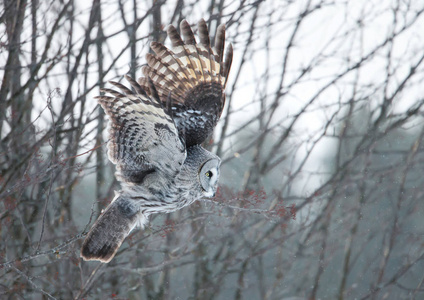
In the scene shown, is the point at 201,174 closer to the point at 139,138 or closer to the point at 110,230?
the point at 139,138

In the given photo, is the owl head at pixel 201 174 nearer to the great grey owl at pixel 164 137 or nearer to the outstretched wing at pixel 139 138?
the great grey owl at pixel 164 137

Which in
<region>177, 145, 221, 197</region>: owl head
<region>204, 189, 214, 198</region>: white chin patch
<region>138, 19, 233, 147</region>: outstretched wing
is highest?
<region>138, 19, 233, 147</region>: outstretched wing

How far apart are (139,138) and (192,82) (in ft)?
2.47

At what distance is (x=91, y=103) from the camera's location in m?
5.18

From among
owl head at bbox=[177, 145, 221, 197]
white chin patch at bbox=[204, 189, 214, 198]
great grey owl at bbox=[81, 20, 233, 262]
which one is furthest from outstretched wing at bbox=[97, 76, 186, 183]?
white chin patch at bbox=[204, 189, 214, 198]

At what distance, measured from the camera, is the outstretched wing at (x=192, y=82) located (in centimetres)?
372

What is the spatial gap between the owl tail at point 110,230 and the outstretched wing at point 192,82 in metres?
0.67

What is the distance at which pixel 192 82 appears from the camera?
12.8 ft

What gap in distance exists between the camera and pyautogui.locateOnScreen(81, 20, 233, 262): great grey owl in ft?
10.8

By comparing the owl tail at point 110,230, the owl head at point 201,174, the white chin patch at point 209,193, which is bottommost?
the owl tail at point 110,230

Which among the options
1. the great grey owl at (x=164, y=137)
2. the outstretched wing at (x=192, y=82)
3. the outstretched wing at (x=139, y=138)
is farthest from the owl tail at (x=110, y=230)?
the outstretched wing at (x=192, y=82)

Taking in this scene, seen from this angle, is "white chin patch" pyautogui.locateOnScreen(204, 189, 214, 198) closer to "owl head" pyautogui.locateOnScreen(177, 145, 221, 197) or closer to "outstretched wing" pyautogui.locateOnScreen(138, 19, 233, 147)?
"owl head" pyautogui.locateOnScreen(177, 145, 221, 197)

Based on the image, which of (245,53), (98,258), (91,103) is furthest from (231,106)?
(98,258)

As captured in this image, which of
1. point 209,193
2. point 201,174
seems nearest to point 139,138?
point 201,174
